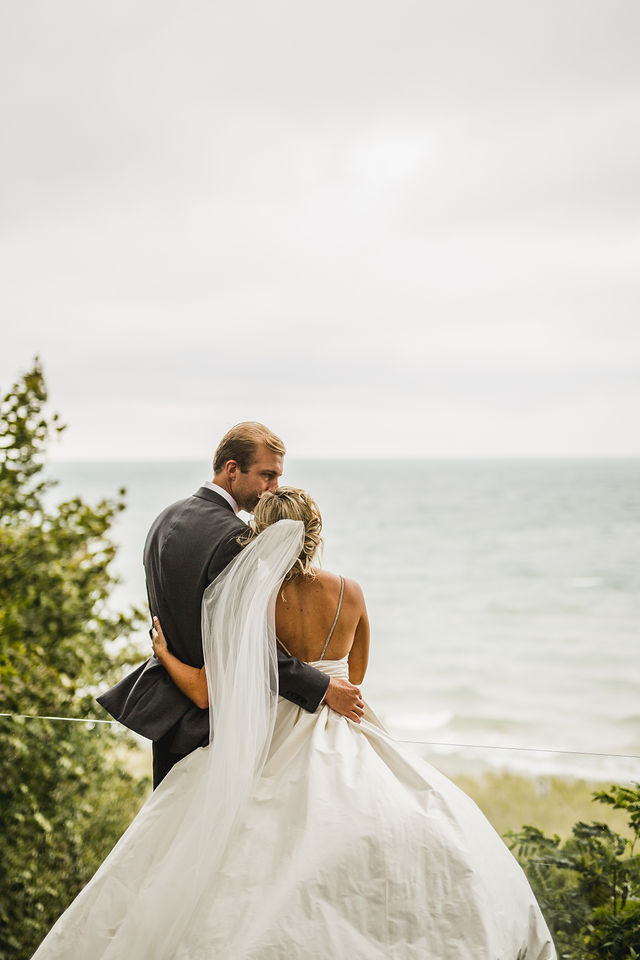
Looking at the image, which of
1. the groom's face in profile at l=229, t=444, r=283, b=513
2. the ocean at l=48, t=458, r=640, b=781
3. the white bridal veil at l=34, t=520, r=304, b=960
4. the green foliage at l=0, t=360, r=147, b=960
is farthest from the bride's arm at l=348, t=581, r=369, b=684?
the ocean at l=48, t=458, r=640, b=781

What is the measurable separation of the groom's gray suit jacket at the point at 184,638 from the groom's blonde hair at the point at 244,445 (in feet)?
0.57

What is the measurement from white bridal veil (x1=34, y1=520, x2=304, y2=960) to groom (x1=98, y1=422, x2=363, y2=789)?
0.06m

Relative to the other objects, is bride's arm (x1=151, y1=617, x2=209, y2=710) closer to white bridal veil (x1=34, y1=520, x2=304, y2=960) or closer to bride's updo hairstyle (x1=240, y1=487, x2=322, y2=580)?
white bridal veil (x1=34, y1=520, x2=304, y2=960)

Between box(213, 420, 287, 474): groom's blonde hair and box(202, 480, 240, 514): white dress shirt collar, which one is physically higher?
box(213, 420, 287, 474): groom's blonde hair

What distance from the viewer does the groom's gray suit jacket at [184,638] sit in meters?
2.38

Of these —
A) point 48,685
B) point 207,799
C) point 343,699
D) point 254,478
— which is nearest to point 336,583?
point 343,699

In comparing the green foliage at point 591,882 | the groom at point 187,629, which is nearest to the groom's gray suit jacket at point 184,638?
the groom at point 187,629

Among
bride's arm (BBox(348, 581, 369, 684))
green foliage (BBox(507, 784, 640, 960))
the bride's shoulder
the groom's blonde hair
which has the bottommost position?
green foliage (BBox(507, 784, 640, 960))

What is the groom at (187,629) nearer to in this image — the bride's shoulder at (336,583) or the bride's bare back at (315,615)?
the bride's bare back at (315,615)

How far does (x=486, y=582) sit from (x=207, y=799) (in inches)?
1112

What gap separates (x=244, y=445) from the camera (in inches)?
104

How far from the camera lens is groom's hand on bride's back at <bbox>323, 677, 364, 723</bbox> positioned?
2.40 metres

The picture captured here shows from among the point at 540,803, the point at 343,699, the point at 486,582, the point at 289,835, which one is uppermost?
the point at 343,699

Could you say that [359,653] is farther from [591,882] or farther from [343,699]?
[591,882]
